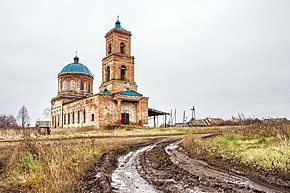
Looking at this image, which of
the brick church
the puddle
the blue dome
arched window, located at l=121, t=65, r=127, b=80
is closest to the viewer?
the puddle

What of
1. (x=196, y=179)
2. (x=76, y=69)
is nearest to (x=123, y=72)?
(x=76, y=69)

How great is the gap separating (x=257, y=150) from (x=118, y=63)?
33.4 metres

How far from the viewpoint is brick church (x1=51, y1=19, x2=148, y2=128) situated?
3825cm

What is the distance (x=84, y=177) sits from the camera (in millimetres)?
7883

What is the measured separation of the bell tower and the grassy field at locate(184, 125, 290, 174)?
86.2 ft

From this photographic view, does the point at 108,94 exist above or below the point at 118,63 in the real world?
below

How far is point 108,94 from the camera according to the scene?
38.5 meters

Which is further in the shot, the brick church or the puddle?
the brick church

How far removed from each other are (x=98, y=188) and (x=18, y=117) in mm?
82805

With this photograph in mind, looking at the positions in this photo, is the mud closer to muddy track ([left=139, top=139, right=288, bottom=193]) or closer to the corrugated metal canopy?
muddy track ([left=139, top=139, right=288, bottom=193])

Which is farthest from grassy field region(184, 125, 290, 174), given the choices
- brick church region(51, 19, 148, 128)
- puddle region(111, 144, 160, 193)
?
brick church region(51, 19, 148, 128)

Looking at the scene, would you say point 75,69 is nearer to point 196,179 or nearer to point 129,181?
point 129,181

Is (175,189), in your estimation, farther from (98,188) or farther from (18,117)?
(18,117)

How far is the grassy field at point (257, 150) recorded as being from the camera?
8539mm
